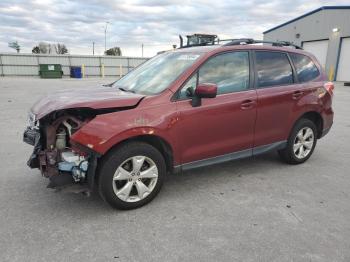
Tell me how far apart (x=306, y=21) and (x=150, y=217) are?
32021mm

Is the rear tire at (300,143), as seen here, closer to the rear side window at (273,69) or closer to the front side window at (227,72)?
the rear side window at (273,69)

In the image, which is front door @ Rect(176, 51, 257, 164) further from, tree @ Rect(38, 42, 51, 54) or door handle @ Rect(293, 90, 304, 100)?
tree @ Rect(38, 42, 51, 54)

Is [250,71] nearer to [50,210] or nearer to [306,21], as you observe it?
[50,210]

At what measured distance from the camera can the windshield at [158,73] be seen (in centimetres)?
383

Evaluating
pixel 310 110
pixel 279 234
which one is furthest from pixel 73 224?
pixel 310 110

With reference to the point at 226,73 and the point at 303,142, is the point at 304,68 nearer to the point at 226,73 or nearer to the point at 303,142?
the point at 303,142

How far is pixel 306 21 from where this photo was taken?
3031 centimetres

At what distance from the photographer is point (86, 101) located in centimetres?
330

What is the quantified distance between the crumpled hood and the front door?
0.61 metres

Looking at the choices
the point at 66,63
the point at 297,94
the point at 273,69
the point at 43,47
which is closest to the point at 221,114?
the point at 273,69

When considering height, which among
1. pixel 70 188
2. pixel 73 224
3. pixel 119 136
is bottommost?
pixel 73 224

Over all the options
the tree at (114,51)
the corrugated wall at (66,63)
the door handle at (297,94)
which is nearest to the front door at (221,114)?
the door handle at (297,94)

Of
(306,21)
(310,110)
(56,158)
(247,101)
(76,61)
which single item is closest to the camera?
(56,158)

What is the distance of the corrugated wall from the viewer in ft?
110
